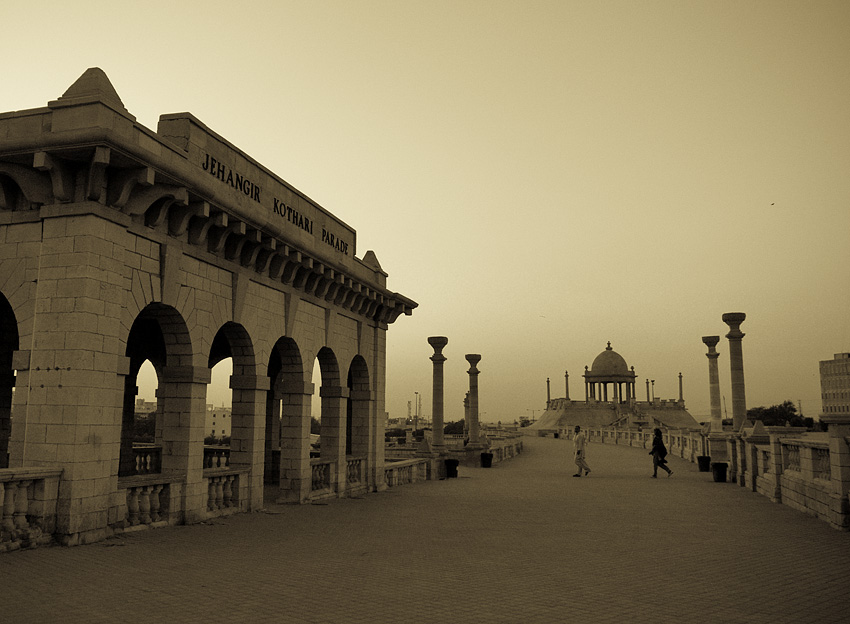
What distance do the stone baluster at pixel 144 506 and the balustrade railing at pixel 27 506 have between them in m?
1.74

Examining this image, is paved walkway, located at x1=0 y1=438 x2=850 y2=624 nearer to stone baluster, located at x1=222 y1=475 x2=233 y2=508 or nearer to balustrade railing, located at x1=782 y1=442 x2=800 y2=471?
stone baluster, located at x1=222 y1=475 x2=233 y2=508

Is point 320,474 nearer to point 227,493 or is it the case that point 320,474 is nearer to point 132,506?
point 227,493

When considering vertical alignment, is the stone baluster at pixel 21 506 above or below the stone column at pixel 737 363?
below

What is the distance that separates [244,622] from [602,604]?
354 centimetres

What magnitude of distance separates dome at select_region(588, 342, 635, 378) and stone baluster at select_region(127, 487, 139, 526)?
7803cm

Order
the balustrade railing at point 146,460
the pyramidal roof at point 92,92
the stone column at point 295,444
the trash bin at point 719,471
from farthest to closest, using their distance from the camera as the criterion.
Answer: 1. the trash bin at point 719,471
2. the balustrade railing at point 146,460
3. the stone column at point 295,444
4. the pyramidal roof at point 92,92

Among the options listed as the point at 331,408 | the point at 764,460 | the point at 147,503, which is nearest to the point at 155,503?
the point at 147,503

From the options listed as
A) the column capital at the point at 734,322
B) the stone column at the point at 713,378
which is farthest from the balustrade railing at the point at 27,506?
the stone column at the point at 713,378

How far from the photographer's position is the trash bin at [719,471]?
2252 centimetres

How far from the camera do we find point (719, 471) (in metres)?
22.6

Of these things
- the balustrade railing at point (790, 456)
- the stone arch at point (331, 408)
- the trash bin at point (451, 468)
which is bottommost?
the trash bin at point (451, 468)

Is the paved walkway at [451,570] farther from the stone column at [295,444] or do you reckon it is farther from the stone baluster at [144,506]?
the stone column at [295,444]

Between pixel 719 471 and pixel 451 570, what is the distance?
17.0 m

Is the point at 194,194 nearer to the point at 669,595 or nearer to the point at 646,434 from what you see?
the point at 669,595
